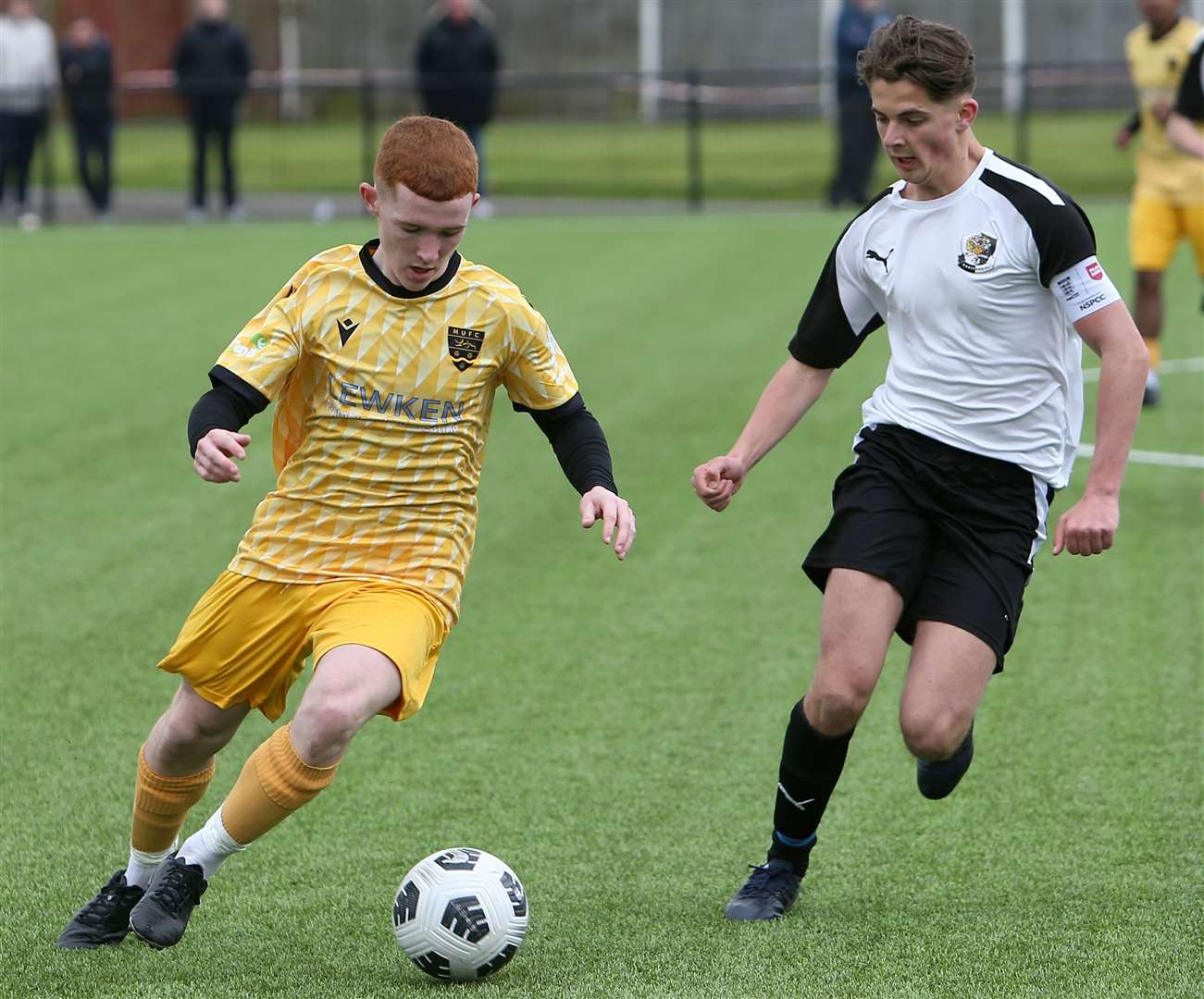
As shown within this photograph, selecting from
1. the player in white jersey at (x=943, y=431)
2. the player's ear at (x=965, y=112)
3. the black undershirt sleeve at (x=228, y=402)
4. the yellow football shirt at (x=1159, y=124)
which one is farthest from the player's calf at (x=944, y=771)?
the yellow football shirt at (x=1159, y=124)

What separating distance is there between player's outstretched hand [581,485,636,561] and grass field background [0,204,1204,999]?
35.9 inches

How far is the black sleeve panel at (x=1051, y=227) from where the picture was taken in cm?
426

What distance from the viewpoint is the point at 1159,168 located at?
9.66 m

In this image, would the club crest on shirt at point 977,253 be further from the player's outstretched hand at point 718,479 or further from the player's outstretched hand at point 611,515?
the player's outstretched hand at point 611,515

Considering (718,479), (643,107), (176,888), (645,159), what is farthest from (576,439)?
(643,107)

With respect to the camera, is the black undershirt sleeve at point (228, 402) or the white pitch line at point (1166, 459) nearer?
the black undershirt sleeve at point (228, 402)

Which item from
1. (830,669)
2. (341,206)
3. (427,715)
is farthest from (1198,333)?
(341,206)

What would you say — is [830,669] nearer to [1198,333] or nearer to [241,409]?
[241,409]

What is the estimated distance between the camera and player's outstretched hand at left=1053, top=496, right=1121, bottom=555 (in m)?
4.06

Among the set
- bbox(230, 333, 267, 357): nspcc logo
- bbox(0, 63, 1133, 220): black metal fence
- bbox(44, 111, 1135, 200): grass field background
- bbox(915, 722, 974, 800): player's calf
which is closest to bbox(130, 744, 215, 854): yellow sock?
bbox(230, 333, 267, 357): nspcc logo

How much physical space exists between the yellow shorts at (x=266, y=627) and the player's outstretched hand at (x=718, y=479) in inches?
29.4

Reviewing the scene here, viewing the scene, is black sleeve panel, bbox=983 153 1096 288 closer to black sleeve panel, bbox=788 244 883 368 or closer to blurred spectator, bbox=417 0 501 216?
black sleeve panel, bbox=788 244 883 368

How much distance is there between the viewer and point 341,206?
21.7 metres

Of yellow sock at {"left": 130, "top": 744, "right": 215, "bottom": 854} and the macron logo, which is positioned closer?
yellow sock at {"left": 130, "top": 744, "right": 215, "bottom": 854}
